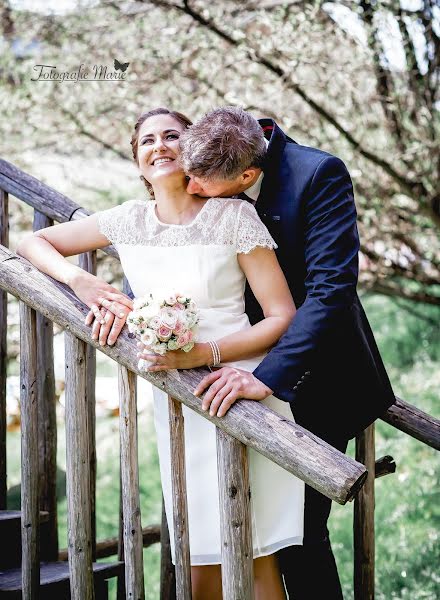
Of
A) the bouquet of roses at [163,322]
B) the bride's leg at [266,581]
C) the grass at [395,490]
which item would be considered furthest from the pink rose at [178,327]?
the grass at [395,490]

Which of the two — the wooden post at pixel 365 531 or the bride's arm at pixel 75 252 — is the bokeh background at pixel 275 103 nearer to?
the wooden post at pixel 365 531

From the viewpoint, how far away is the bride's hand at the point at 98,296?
227 cm

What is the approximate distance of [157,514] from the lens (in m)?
5.29

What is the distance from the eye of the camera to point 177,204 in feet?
8.44

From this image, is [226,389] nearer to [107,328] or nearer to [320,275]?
[107,328]

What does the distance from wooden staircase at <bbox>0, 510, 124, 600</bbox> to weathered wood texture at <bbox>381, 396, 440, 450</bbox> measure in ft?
3.58

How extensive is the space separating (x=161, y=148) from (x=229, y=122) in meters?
0.26

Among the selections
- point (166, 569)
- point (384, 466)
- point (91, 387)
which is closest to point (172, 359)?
point (91, 387)

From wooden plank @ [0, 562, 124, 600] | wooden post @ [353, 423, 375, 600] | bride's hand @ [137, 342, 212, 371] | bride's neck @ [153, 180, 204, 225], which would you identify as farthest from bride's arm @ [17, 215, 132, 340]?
wooden post @ [353, 423, 375, 600]

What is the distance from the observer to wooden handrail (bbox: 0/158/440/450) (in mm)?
2961

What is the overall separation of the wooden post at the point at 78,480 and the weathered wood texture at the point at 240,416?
4.0 inches

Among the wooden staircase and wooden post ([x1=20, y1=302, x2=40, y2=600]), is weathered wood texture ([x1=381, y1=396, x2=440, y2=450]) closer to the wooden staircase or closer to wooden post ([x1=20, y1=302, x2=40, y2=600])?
the wooden staircase

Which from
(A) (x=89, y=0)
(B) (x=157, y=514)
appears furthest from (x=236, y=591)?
(A) (x=89, y=0)

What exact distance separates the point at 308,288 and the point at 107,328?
1.95 feet
